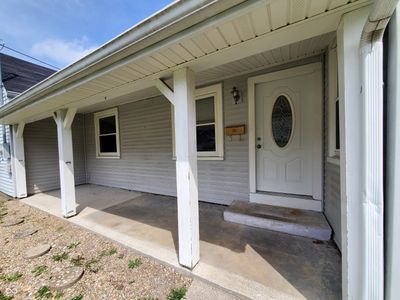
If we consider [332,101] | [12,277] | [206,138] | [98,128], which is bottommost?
[12,277]

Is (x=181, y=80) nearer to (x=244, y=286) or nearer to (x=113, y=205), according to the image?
(x=244, y=286)

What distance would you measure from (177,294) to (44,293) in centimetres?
129

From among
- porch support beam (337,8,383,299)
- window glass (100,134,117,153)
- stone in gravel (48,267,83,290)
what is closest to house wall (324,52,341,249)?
porch support beam (337,8,383,299)

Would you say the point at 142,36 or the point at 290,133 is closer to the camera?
the point at 142,36

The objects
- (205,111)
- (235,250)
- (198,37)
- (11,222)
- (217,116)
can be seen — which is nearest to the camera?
(198,37)

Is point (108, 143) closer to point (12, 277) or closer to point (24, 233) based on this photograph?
point (24, 233)

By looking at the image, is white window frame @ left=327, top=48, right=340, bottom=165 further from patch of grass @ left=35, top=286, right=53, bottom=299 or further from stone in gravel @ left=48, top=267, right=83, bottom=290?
patch of grass @ left=35, top=286, right=53, bottom=299

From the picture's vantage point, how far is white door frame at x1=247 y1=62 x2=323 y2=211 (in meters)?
2.81

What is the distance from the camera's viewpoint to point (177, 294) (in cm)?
169

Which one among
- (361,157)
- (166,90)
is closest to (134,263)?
(166,90)

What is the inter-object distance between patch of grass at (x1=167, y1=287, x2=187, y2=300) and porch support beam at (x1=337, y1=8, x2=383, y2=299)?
127 centimetres

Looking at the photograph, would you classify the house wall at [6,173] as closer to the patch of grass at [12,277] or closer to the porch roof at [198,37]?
the patch of grass at [12,277]

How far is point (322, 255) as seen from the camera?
2.10 meters

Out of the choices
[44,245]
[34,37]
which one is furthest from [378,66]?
[34,37]
